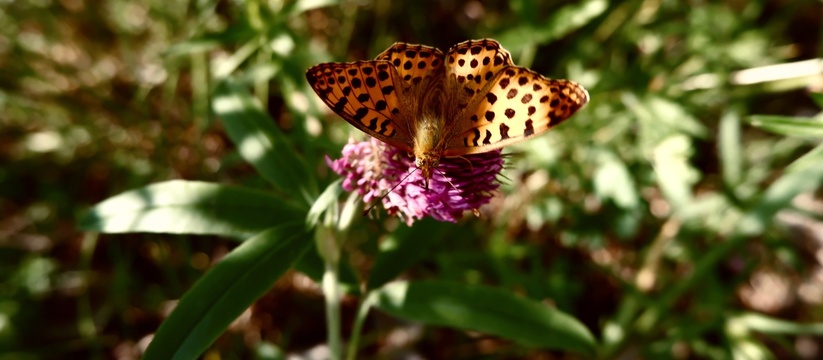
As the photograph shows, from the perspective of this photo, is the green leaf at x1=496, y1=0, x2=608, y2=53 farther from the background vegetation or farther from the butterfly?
the butterfly

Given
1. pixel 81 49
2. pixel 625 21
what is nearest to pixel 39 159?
pixel 81 49

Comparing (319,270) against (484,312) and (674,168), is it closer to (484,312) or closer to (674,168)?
(484,312)

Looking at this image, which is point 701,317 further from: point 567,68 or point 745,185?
point 567,68

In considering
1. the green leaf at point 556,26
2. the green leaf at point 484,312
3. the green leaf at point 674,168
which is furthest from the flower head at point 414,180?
the green leaf at point 674,168

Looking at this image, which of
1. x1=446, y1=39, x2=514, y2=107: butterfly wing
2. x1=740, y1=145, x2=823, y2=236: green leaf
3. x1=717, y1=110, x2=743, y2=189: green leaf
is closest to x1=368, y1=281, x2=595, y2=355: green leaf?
x1=446, y1=39, x2=514, y2=107: butterfly wing

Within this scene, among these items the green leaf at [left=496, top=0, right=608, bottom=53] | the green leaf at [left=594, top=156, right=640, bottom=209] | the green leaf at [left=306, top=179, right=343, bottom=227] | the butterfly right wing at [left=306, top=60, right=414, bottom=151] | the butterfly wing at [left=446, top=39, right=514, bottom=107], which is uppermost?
the green leaf at [left=496, top=0, right=608, bottom=53]

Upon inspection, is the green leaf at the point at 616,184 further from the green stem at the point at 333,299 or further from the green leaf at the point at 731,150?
the green stem at the point at 333,299

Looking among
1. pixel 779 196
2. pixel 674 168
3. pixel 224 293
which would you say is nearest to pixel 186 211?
pixel 224 293
